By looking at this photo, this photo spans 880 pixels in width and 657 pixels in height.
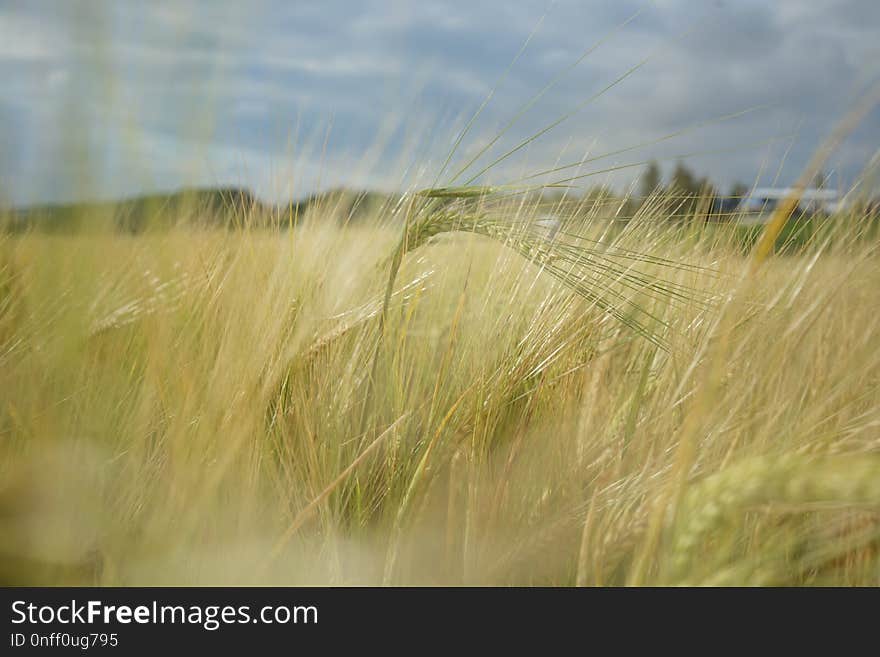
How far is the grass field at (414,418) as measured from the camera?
0.51 meters

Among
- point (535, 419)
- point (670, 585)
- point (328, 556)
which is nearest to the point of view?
point (670, 585)

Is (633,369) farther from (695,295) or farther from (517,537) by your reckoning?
(517,537)

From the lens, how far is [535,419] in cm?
77

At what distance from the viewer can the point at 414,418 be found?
2.34 feet

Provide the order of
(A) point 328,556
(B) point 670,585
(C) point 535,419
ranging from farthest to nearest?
(C) point 535,419, (A) point 328,556, (B) point 670,585

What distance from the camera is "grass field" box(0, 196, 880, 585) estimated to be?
0.51 m

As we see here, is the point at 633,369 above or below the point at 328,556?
above
